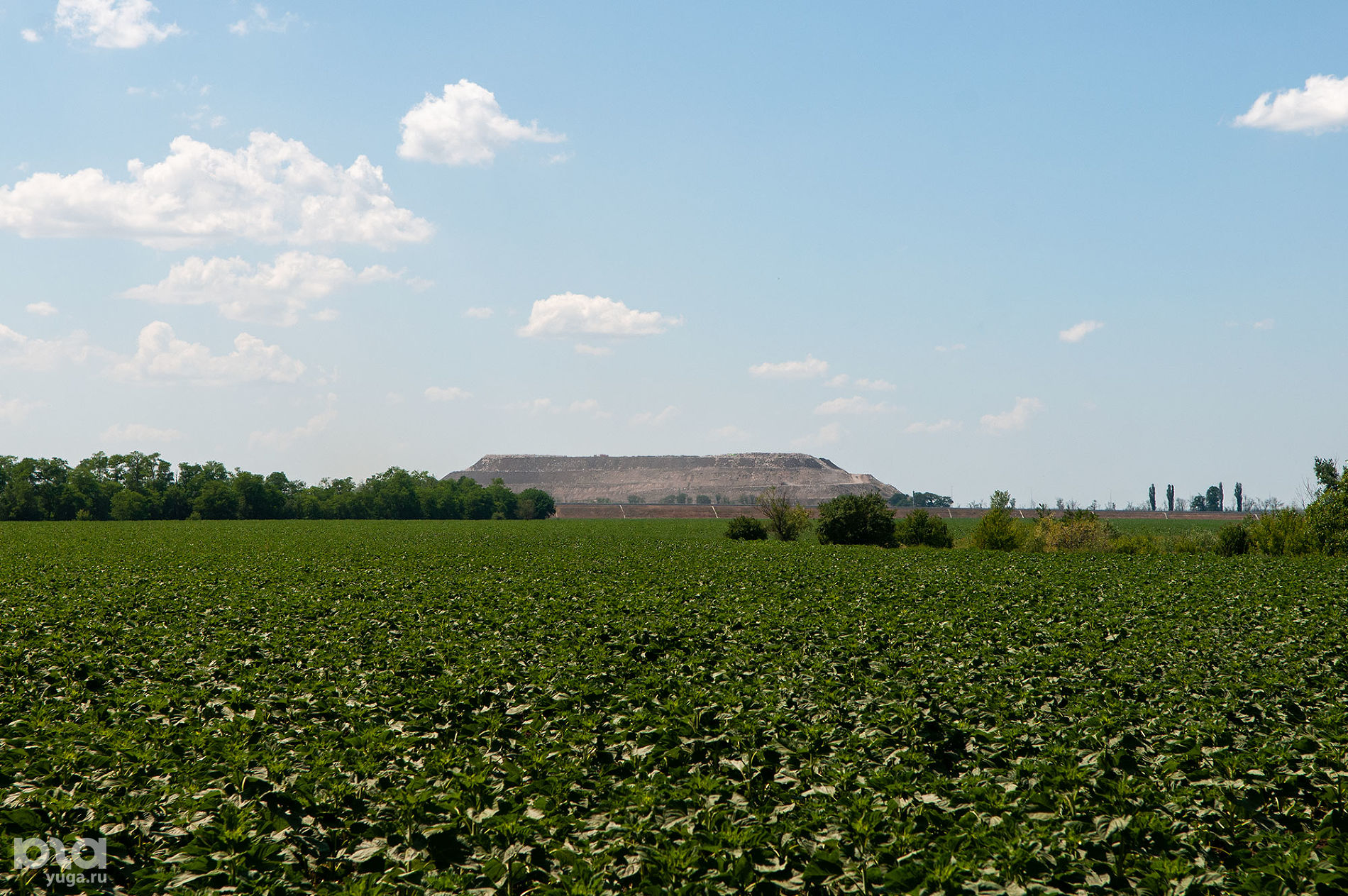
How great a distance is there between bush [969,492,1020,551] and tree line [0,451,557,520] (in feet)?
341

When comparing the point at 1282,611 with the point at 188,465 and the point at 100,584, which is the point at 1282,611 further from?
the point at 188,465

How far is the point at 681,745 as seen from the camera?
9.90m

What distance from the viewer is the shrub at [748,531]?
6594 centimetres

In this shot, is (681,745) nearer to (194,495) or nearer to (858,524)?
(858,524)

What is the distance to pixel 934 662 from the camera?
48.0ft

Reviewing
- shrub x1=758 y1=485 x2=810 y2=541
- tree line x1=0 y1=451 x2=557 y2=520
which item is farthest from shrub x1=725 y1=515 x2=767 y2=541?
tree line x1=0 y1=451 x2=557 y2=520

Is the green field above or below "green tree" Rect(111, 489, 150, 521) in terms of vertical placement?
below

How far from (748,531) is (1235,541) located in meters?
31.3

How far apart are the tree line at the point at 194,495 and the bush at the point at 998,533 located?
341 feet

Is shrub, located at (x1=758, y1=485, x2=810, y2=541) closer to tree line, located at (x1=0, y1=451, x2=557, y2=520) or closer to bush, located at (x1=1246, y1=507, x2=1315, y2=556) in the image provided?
bush, located at (x1=1246, y1=507, x2=1315, y2=556)

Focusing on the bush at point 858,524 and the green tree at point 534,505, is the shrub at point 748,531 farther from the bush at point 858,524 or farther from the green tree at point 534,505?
the green tree at point 534,505

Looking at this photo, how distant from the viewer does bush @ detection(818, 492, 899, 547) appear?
59.3 metres

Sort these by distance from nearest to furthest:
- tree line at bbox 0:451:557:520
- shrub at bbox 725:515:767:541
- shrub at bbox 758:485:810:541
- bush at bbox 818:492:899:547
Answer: bush at bbox 818:492:899:547, shrub at bbox 725:515:767:541, shrub at bbox 758:485:810:541, tree line at bbox 0:451:557:520

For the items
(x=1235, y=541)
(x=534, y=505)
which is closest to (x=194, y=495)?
(x=534, y=505)
